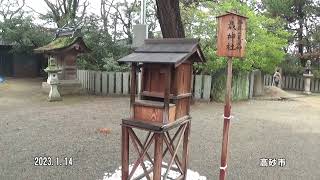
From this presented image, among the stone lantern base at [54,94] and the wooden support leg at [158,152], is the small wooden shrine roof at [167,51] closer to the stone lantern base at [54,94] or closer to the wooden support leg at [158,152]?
the wooden support leg at [158,152]

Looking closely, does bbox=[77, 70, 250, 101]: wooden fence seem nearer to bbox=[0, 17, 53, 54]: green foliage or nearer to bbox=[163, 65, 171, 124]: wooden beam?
bbox=[0, 17, 53, 54]: green foliage

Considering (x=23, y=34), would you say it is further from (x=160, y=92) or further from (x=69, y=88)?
(x=160, y=92)

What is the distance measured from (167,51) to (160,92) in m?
0.50

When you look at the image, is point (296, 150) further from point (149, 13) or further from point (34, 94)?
point (149, 13)

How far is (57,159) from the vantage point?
5.86 meters

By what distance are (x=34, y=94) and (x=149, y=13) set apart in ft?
25.4

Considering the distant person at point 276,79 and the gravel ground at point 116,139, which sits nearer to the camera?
the gravel ground at point 116,139

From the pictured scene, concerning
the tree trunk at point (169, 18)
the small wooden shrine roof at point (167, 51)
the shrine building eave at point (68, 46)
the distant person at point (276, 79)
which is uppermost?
the tree trunk at point (169, 18)

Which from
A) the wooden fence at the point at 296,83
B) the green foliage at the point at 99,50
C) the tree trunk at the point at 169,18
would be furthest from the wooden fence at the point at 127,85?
the wooden fence at the point at 296,83

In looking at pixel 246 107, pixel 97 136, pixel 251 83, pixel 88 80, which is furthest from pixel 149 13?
pixel 97 136

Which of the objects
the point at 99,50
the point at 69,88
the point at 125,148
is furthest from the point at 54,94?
the point at 125,148

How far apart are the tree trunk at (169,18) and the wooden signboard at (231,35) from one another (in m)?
3.87

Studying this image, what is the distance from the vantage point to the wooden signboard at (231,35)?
4121 millimetres

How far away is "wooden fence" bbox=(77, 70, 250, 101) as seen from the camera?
13195 millimetres
